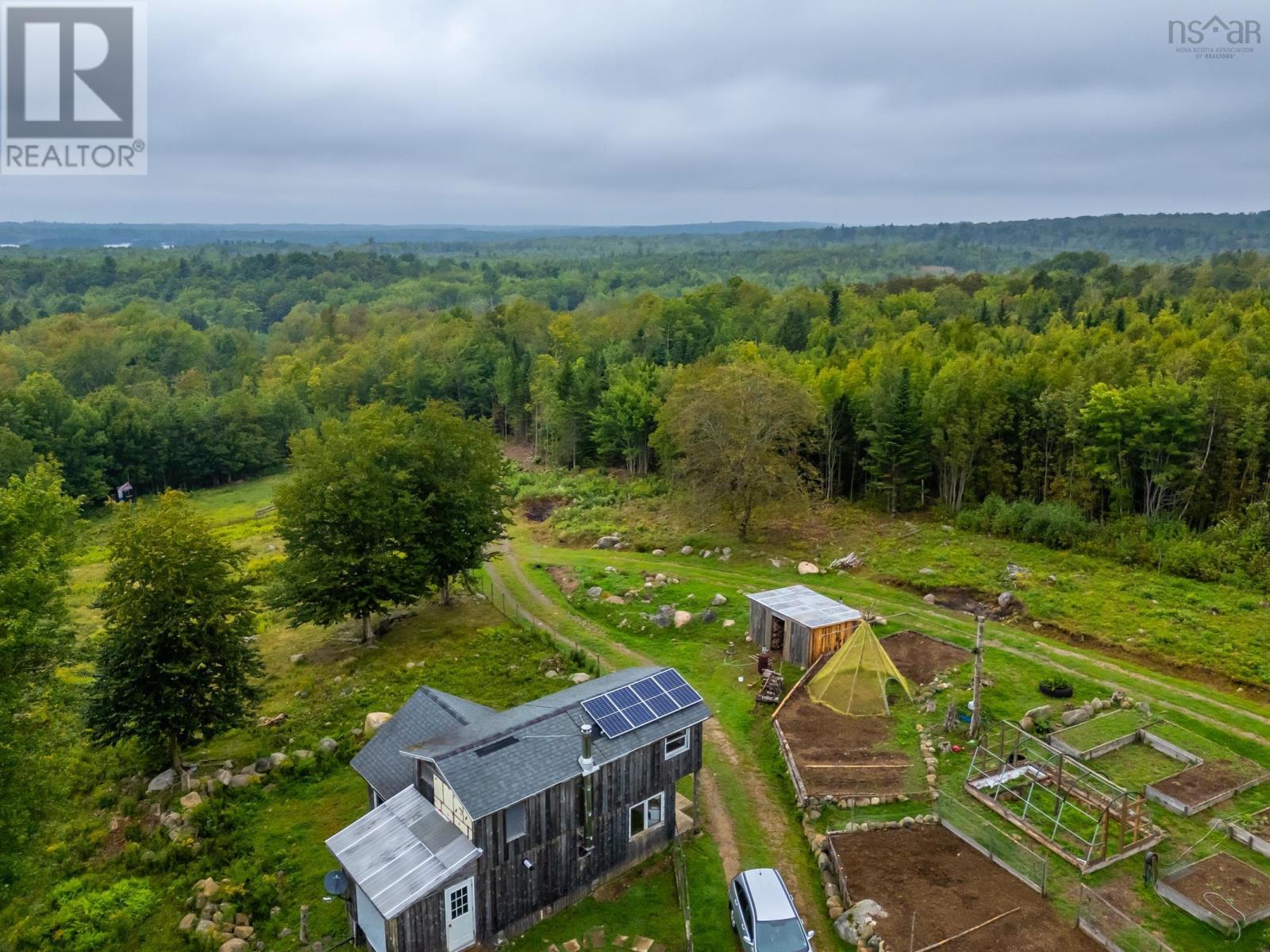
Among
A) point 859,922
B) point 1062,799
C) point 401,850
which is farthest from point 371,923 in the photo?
point 1062,799

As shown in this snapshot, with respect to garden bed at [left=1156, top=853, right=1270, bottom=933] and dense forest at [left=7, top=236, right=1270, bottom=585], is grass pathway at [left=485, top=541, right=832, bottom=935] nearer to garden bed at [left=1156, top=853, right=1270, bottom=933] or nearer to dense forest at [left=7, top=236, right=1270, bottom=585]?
garden bed at [left=1156, top=853, right=1270, bottom=933]

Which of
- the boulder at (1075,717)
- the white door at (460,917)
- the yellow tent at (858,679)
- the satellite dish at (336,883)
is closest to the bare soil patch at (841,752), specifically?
the yellow tent at (858,679)

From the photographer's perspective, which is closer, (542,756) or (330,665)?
(542,756)

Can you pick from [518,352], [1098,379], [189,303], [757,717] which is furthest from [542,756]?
[189,303]

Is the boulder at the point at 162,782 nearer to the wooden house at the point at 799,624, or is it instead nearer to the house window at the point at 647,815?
the house window at the point at 647,815

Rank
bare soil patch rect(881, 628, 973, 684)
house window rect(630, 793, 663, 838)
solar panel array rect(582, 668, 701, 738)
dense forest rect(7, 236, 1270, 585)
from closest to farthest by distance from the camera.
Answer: solar panel array rect(582, 668, 701, 738), house window rect(630, 793, 663, 838), bare soil patch rect(881, 628, 973, 684), dense forest rect(7, 236, 1270, 585)

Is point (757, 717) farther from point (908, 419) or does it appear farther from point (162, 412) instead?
point (162, 412)

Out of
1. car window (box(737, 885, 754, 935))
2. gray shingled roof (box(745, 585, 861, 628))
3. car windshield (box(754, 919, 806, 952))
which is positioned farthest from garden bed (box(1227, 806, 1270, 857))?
gray shingled roof (box(745, 585, 861, 628))
